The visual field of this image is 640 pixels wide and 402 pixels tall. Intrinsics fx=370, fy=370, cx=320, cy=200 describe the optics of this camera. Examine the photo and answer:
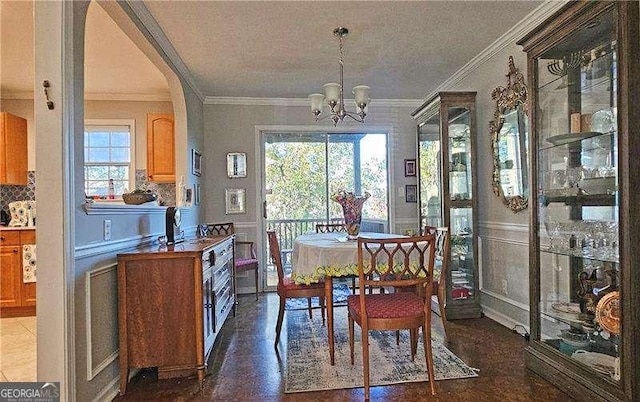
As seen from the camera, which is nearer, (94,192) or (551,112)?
(551,112)

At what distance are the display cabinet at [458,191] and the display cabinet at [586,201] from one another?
1164 millimetres

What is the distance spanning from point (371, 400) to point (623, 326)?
4.55 feet

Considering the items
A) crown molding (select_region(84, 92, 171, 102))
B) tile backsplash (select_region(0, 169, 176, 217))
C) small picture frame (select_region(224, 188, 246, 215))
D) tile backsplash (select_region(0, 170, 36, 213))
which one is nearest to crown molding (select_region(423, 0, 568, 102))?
small picture frame (select_region(224, 188, 246, 215))

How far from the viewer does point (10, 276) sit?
13.5 feet

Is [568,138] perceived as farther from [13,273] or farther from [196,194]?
[13,273]

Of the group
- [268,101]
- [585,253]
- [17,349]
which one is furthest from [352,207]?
[17,349]

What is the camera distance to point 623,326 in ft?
6.20

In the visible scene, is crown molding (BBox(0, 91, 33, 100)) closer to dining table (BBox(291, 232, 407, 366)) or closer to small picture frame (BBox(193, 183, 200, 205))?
small picture frame (BBox(193, 183, 200, 205))

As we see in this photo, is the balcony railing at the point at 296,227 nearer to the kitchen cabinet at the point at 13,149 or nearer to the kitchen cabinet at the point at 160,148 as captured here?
the kitchen cabinet at the point at 160,148

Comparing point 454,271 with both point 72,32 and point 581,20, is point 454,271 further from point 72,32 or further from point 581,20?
point 72,32

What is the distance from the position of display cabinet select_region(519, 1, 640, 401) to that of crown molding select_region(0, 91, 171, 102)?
→ 14.4 ft

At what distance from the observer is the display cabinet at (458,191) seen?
373 cm

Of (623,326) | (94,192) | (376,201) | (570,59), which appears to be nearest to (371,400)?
(623,326)

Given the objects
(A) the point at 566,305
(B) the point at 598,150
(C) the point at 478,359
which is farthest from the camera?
(C) the point at 478,359
